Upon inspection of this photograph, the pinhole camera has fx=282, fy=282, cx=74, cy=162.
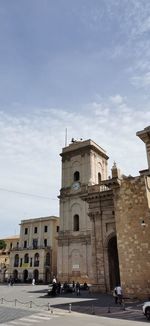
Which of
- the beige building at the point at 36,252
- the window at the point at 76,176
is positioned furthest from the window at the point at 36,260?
the window at the point at 76,176

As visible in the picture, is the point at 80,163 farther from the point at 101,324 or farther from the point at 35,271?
the point at 101,324

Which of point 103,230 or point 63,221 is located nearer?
point 103,230

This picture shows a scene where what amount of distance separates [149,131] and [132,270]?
9635 millimetres

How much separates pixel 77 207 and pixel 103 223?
16.0m

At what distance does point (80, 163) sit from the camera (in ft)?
150

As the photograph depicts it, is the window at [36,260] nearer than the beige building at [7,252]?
Yes

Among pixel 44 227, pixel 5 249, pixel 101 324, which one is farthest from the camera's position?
pixel 5 249

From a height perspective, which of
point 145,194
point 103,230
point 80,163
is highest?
point 80,163

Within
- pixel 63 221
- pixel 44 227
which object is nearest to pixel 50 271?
pixel 44 227

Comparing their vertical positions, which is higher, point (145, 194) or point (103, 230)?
point (145, 194)

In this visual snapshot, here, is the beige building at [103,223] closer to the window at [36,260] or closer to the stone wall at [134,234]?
the stone wall at [134,234]

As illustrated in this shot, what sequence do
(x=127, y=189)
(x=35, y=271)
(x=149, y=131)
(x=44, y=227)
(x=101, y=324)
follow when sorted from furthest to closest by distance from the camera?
(x=44, y=227) < (x=35, y=271) < (x=127, y=189) < (x=149, y=131) < (x=101, y=324)

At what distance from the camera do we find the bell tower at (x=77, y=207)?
39.9 m

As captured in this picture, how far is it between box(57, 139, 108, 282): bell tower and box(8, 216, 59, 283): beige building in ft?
48.0
